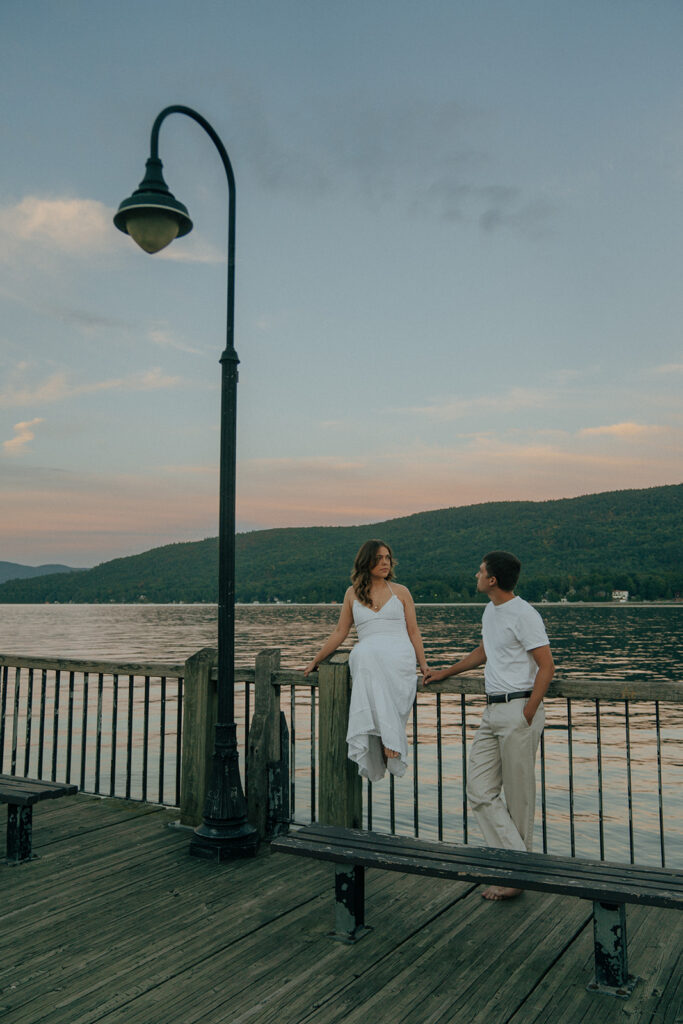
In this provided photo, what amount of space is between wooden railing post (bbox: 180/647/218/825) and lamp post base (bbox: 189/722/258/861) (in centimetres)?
48

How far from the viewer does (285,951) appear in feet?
11.1

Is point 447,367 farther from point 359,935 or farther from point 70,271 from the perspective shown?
point 359,935

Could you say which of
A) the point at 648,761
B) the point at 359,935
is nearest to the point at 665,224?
the point at 648,761

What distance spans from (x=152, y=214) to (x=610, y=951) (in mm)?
4695

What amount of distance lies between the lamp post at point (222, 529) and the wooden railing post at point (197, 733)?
1.52 feet

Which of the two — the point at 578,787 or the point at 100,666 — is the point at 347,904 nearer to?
the point at 100,666

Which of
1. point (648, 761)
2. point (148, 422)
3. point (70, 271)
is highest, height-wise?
point (70, 271)

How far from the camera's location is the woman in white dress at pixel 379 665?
443 cm

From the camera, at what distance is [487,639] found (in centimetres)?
412

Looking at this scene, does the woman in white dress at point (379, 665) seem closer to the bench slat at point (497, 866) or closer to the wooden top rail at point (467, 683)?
the wooden top rail at point (467, 683)

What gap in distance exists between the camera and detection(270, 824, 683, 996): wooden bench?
9.42 feet

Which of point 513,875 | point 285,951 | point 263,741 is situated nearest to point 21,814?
point 263,741

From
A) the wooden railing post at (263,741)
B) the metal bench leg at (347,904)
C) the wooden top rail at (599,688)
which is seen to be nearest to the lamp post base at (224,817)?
the wooden railing post at (263,741)

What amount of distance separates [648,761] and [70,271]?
18.7 m
